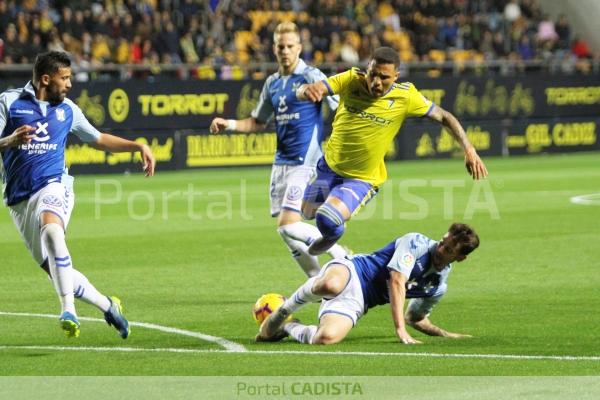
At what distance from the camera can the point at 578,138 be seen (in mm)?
37156

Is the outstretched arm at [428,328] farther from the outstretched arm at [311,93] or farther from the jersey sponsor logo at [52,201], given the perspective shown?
the jersey sponsor logo at [52,201]

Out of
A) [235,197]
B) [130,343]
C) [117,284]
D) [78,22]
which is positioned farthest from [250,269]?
[78,22]

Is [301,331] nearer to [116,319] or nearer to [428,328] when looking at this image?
[428,328]

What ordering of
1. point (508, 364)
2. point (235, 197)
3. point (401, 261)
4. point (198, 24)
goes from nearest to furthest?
point (508, 364)
point (401, 261)
point (235, 197)
point (198, 24)

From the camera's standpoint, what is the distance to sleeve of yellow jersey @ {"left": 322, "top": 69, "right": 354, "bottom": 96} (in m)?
10.9

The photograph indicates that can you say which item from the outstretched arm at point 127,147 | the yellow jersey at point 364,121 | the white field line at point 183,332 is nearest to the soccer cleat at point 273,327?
the white field line at point 183,332

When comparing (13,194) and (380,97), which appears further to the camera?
(380,97)

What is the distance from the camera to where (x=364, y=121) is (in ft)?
37.6

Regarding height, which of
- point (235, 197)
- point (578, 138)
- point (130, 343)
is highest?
point (130, 343)

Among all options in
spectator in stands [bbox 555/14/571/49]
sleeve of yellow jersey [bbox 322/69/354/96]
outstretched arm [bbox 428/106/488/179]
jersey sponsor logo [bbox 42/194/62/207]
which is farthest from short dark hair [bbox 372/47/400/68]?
spectator in stands [bbox 555/14/571/49]

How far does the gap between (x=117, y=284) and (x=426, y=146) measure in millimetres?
21372

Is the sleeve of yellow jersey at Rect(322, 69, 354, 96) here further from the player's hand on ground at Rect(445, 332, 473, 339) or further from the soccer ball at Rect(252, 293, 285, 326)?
the player's hand on ground at Rect(445, 332, 473, 339)

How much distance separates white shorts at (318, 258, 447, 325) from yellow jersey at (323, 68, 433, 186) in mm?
Result: 1903

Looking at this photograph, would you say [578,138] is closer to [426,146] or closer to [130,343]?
[426,146]
